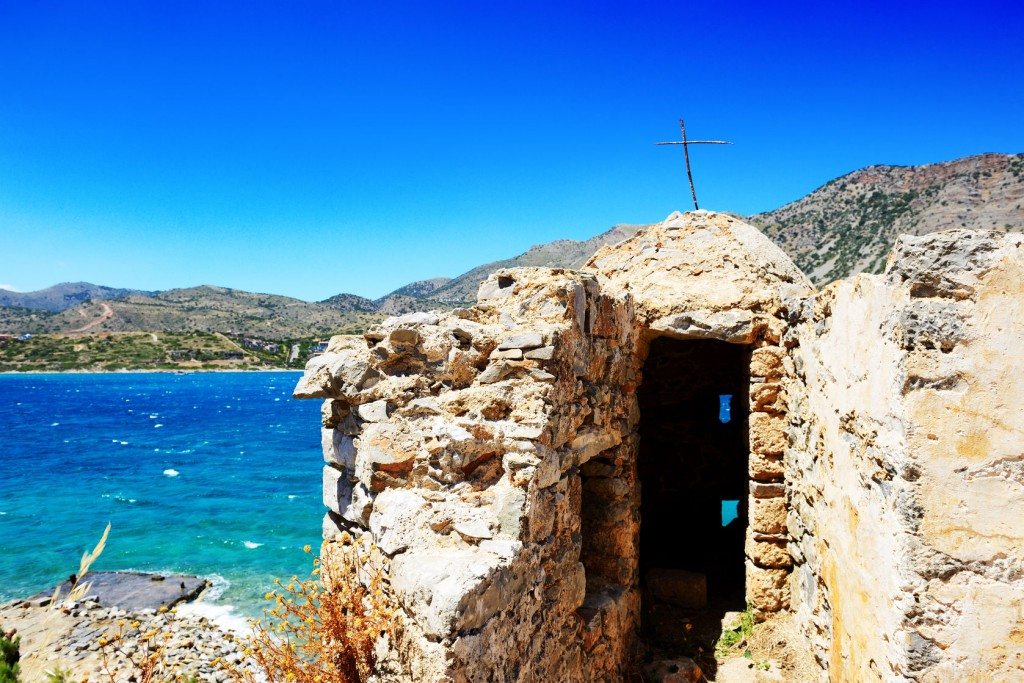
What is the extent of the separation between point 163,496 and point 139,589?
11.4 m

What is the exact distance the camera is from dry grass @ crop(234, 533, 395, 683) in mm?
3346

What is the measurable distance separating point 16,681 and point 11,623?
10434 mm

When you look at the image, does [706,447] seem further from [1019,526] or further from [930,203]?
[930,203]

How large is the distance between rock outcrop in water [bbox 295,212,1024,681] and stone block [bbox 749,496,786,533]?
0.02 m

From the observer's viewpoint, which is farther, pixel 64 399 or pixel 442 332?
pixel 64 399

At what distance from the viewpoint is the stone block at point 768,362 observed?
5.66m

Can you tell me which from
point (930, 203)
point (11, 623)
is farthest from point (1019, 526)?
point (930, 203)


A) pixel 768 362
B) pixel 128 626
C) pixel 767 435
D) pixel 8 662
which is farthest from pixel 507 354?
pixel 128 626

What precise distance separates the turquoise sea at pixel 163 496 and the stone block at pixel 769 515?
40.1 ft

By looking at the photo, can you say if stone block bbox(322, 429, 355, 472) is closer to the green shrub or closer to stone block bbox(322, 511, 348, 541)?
stone block bbox(322, 511, 348, 541)

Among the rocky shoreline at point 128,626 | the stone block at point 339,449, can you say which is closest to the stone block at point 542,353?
the stone block at point 339,449

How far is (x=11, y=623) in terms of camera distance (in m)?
13.1

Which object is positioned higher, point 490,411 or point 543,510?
point 490,411

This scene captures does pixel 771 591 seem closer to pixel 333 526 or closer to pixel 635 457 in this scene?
pixel 635 457
